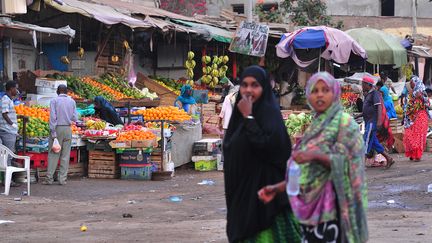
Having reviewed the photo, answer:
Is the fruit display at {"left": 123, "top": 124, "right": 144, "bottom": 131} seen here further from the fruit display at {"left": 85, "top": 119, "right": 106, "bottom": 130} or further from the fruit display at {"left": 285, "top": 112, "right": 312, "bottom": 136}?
the fruit display at {"left": 285, "top": 112, "right": 312, "bottom": 136}

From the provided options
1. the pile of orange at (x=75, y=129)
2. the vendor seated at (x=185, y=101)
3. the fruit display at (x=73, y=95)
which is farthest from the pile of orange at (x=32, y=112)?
the vendor seated at (x=185, y=101)

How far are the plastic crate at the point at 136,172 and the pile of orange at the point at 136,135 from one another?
0.52 m

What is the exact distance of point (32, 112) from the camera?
632 inches

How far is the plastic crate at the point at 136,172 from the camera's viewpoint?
15961mm

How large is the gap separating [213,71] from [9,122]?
11.9 m

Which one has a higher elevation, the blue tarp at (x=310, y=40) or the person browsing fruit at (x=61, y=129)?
the blue tarp at (x=310, y=40)

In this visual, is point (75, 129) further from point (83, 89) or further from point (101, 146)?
point (83, 89)

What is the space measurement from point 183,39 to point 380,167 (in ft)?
31.5

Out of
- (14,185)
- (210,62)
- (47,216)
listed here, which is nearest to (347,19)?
(210,62)

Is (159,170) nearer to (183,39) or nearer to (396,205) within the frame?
(396,205)

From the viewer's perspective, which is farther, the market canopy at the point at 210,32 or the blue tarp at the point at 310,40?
the market canopy at the point at 210,32

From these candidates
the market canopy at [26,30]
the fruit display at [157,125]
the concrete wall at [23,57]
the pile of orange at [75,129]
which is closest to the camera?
the pile of orange at [75,129]

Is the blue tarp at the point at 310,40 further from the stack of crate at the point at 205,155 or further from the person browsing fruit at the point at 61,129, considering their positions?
the person browsing fruit at the point at 61,129

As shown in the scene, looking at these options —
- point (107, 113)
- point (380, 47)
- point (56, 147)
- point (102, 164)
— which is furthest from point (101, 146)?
point (380, 47)
